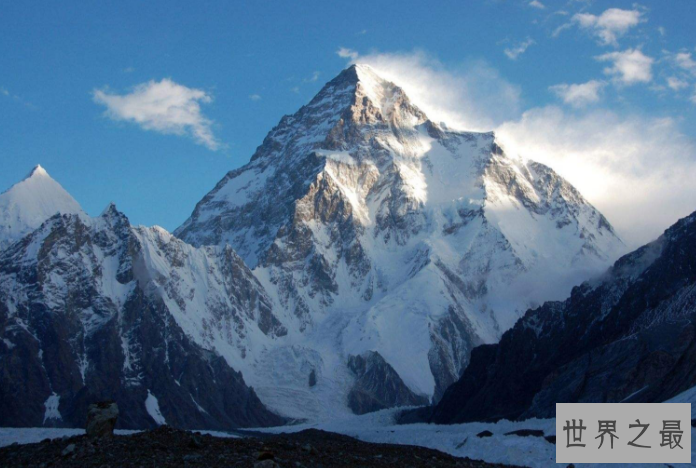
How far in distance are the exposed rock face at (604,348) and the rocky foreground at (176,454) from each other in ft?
117

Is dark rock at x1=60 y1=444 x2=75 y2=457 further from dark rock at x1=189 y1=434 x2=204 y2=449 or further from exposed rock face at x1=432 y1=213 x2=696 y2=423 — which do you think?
exposed rock face at x1=432 y1=213 x2=696 y2=423

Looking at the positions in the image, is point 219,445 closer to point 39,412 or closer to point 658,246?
point 658,246

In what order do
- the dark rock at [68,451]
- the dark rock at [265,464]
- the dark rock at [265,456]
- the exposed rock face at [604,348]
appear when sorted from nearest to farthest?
the dark rock at [265,464] < the dark rock at [265,456] < the dark rock at [68,451] < the exposed rock face at [604,348]

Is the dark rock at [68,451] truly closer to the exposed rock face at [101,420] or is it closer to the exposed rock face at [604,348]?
the exposed rock face at [101,420]

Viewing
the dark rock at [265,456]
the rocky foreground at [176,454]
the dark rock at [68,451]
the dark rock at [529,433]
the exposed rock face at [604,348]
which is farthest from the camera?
the exposed rock face at [604,348]

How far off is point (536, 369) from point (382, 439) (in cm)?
4572

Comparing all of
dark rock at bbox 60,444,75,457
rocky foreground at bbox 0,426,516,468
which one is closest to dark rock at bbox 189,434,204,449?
rocky foreground at bbox 0,426,516,468

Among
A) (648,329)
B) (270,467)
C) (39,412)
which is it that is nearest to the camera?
(270,467)

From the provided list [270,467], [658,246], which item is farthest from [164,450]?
[658,246]

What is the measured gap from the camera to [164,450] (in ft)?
134

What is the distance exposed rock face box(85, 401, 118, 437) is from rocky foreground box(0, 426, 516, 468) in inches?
25.3

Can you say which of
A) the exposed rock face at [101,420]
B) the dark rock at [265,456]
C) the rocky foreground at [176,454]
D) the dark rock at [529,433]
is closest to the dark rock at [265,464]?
the rocky foreground at [176,454]

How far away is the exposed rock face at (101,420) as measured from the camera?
144 ft

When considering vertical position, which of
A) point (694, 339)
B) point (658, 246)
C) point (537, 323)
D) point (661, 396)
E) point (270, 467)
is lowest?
point (270, 467)
